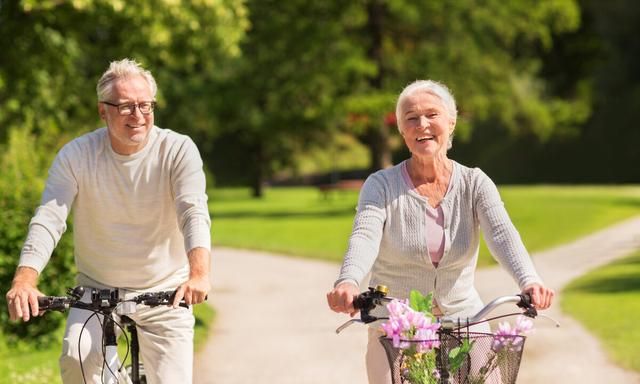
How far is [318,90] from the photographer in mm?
31781

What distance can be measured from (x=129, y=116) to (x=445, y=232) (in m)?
1.22

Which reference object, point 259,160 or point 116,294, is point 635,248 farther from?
point 259,160

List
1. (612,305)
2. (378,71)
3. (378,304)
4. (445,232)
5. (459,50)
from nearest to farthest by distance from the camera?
(378,304), (445,232), (612,305), (459,50), (378,71)

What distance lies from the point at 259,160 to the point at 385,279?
153ft

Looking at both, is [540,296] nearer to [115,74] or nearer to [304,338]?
[115,74]

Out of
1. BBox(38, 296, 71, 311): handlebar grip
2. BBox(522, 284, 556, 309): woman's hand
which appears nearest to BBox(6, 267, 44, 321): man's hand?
BBox(38, 296, 71, 311): handlebar grip

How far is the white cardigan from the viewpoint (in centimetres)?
409

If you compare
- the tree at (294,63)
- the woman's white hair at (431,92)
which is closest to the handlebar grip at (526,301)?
the woman's white hair at (431,92)

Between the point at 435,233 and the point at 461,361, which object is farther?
the point at 435,233

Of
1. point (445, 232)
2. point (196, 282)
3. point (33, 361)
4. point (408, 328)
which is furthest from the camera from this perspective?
point (33, 361)

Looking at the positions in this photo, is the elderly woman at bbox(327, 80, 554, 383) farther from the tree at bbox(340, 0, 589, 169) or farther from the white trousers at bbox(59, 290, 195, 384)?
the tree at bbox(340, 0, 589, 169)

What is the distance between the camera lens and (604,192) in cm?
4059

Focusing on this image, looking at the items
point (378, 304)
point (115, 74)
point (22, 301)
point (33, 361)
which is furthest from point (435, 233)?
point (33, 361)

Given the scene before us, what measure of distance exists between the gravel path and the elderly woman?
4121 mm
